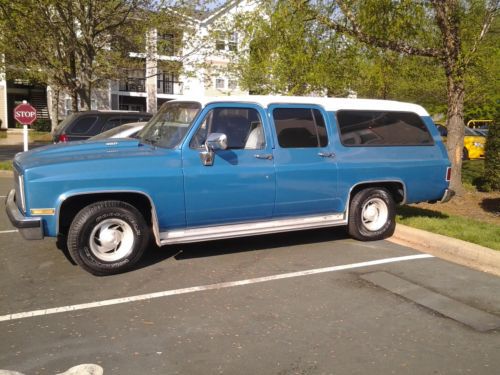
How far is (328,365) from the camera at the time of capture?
135 inches

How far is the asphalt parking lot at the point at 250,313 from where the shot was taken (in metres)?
3.47

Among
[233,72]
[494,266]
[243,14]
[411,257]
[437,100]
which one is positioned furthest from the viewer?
[233,72]

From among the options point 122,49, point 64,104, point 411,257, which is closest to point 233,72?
point 122,49

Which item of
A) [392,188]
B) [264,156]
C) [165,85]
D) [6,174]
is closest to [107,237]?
[264,156]

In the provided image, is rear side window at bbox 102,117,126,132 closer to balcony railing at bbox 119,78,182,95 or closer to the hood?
the hood

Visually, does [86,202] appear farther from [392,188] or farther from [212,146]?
[392,188]

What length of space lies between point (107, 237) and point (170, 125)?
1.55 metres

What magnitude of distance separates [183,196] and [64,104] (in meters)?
35.8

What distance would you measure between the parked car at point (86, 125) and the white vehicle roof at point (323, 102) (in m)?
6.23

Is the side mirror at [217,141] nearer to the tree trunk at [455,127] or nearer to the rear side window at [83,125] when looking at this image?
the tree trunk at [455,127]

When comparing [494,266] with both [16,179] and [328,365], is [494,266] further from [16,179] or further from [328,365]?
[16,179]

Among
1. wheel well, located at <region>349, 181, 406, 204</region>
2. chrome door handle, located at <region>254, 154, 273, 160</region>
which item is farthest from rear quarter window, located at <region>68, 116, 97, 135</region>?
wheel well, located at <region>349, 181, 406, 204</region>

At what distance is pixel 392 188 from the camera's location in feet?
23.1

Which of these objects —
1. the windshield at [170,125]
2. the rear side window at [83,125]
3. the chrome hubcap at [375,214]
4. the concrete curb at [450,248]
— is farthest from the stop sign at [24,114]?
the concrete curb at [450,248]
